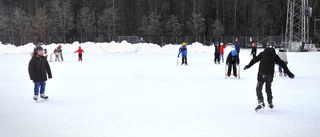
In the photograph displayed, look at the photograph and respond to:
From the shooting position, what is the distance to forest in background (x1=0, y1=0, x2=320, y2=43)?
210ft

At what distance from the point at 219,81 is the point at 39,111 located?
689 centimetres

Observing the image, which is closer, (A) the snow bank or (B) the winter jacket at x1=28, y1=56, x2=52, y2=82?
(B) the winter jacket at x1=28, y1=56, x2=52, y2=82

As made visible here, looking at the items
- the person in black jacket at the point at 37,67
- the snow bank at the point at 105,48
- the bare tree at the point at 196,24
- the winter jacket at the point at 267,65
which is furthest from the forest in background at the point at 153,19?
the winter jacket at the point at 267,65

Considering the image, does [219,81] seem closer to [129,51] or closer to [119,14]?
[129,51]

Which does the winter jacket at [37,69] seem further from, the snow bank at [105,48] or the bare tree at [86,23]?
the bare tree at [86,23]

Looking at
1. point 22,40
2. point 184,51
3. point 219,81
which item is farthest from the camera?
point 22,40

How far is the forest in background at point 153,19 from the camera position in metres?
64.1

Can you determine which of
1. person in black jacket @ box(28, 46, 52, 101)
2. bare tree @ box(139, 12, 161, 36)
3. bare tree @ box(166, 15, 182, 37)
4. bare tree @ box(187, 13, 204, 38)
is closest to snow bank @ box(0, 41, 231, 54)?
bare tree @ box(187, 13, 204, 38)

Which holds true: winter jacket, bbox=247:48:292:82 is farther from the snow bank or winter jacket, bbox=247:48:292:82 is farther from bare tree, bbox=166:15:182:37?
bare tree, bbox=166:15:182:37

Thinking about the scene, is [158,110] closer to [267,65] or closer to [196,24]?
[267,65]

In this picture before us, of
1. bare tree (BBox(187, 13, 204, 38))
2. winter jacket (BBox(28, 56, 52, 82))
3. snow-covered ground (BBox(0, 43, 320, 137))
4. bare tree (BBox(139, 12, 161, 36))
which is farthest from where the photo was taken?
bare tree (BBox(139, 12, 161, 36))

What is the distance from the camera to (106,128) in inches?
241

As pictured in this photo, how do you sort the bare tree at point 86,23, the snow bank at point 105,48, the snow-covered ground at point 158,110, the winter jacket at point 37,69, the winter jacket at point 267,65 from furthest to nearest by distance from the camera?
the bare tree at point 86,23, the snow bank at point 105,48, the winter jacket at point 37,69, the winter jacket at point 267,65, the snow-covered ground at point 158,110

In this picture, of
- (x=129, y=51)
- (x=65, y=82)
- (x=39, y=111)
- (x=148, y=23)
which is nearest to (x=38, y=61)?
(x=39, y=111)
